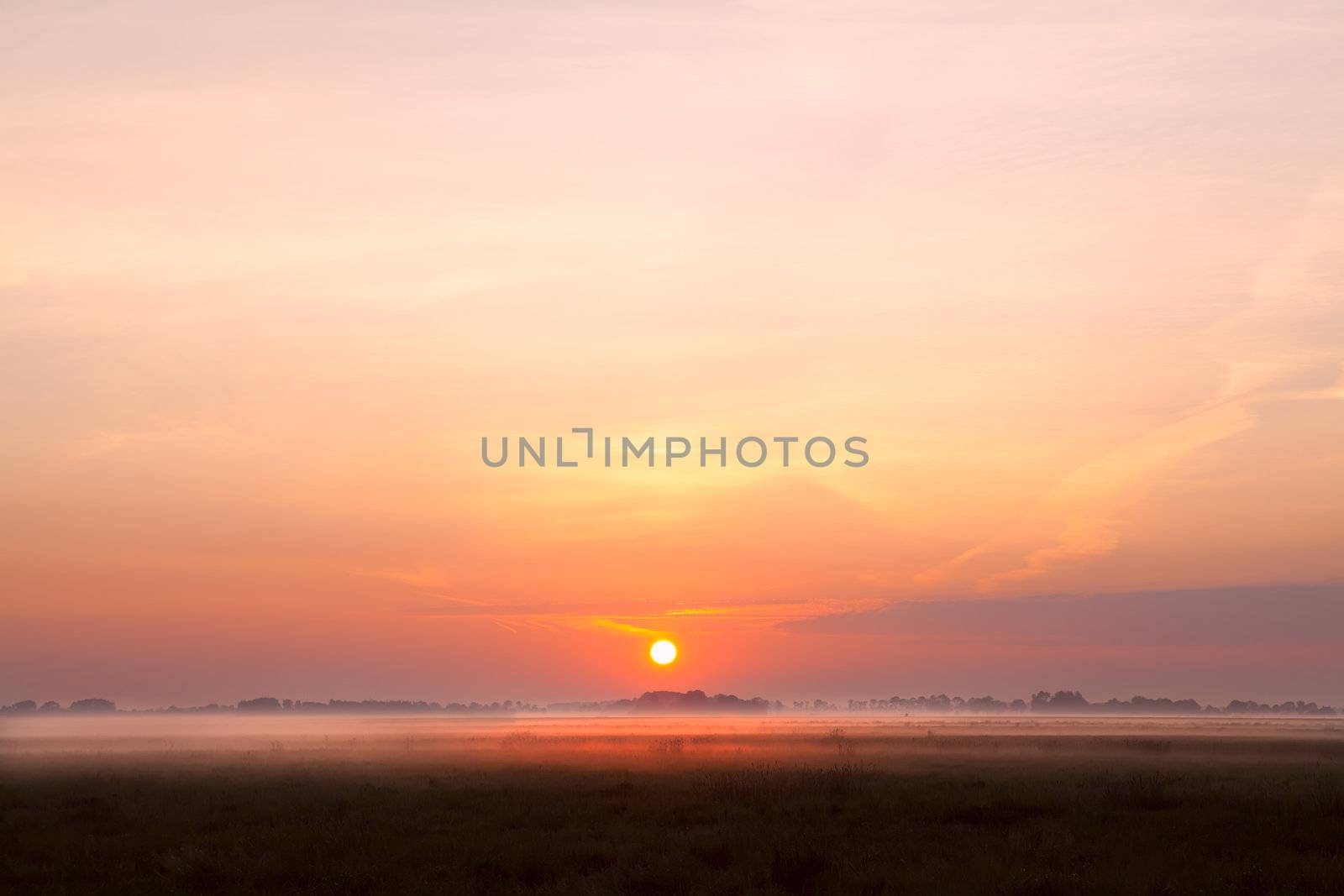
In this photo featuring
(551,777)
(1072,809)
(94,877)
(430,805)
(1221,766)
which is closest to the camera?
(94,877)

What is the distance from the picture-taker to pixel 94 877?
2184 cm

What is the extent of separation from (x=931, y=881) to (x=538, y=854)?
24.2ft

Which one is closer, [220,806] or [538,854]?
[538,854]

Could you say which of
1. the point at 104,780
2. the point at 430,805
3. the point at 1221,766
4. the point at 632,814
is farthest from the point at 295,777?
the point at 1221,766

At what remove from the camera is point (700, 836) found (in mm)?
24375

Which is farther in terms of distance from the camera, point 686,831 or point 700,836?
point 686,831

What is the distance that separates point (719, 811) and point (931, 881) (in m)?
9.38

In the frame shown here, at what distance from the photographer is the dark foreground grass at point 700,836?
20062mm

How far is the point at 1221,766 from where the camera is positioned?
156 ft

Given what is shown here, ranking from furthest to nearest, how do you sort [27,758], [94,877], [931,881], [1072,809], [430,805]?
[27,758] → [430,805] → [1072,809] → [94,877] → [931,881]

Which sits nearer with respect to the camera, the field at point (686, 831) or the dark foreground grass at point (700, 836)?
the dark foreground grass at point (700, 836)

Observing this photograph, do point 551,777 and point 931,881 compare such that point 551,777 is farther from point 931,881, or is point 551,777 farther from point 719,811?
point 931,881

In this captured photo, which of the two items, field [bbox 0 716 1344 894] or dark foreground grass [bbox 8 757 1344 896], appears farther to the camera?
field [bbox 0 716 1344 894]

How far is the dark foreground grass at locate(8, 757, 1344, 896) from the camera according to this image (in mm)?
20062
